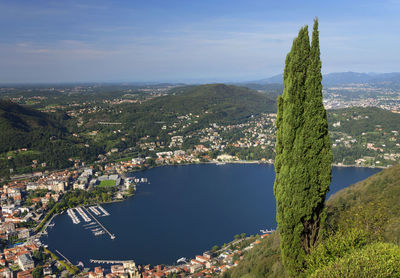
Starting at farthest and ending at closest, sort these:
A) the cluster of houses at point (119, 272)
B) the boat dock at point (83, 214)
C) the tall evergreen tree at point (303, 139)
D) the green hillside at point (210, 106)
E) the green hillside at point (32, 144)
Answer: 1. the green hillside at point (210, 106)
2. the green hillside at point (32, 144)
3. the boat dock at point (83, 214)
4. the cluster of houses at point (119, 272)
5. the tall evergreen tree at point (303, 139)

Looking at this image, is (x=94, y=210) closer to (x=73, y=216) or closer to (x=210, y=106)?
(x=73, y=216)

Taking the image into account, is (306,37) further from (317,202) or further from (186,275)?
(186,275)

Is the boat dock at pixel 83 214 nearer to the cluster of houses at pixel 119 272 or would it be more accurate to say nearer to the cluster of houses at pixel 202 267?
the cluster of houses at pixel 119 272

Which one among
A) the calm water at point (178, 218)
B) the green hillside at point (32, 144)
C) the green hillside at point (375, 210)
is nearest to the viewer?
the green hillside at point (375, 210)

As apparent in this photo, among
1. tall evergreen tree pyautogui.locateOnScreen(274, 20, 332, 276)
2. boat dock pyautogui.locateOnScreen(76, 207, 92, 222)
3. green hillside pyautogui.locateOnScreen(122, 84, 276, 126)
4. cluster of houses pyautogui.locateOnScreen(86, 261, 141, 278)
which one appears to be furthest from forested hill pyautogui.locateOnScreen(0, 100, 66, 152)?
tall evergreen tree pyautogui.locateOnScreen(274, 20, 332, 276)

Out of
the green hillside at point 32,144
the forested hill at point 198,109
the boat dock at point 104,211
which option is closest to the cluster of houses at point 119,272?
the boat dock at point 104,211

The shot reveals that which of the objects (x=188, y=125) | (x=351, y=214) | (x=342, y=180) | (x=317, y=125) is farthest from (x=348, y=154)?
(x=317, y=125)

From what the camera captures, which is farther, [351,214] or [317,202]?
[351,214]

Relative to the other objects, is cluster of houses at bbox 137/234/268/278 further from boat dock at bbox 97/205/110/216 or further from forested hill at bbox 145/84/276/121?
forested hill at bbox 145/84/276/121
